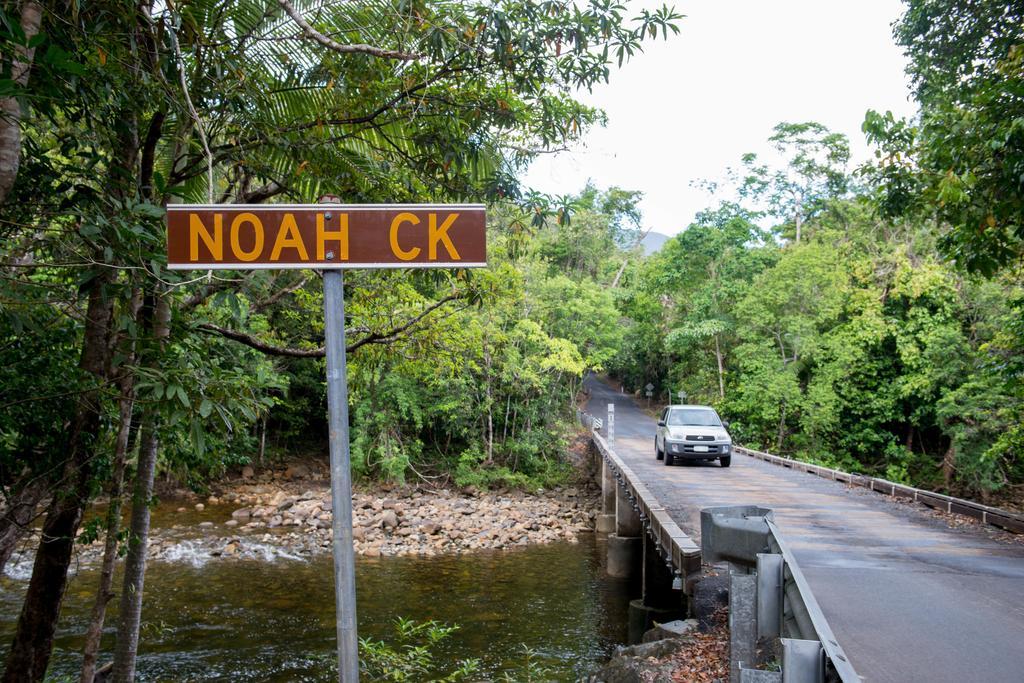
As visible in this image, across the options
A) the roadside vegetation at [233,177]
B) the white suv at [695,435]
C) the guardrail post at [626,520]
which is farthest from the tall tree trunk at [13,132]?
the white suv at [695,435]

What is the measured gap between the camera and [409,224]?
9.98 ft

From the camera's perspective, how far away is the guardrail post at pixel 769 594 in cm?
484

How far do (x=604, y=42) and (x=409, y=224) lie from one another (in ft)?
14.4

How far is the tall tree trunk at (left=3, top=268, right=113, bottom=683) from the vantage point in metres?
5.89

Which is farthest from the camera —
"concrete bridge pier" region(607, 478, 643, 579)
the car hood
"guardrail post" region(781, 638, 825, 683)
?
the car hood

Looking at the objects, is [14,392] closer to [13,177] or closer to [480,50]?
[13,177]

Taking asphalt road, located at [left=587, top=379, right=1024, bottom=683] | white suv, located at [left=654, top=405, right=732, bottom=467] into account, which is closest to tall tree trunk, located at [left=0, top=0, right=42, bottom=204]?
asphalt road, located at [left=587, top=379, right=1024, bottom=683]

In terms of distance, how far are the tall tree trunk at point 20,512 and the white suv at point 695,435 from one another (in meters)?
16.7

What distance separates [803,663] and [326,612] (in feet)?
42.7

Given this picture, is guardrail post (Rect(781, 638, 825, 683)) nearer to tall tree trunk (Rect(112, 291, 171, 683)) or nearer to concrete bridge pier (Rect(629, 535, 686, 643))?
tall tree trunk (Rect(112, 291, 171, 683))

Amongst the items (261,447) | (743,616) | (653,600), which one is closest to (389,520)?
(261,447)

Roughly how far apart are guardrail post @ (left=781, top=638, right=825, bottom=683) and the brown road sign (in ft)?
7.10

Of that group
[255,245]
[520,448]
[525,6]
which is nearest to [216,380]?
[255,245]

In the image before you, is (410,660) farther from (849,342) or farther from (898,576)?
(849,342)
